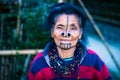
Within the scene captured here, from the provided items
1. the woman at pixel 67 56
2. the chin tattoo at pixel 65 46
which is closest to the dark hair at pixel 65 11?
the woman at pixel 67 56

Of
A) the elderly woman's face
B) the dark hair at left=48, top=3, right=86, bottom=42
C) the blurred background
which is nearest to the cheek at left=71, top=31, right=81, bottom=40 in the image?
the elderly woman's face

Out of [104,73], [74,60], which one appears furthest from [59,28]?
[104,73]

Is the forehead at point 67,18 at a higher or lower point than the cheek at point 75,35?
higher

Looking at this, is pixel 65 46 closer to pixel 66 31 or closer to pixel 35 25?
pixel 66 31

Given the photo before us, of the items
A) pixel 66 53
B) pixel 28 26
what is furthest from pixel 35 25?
pixel 66 53

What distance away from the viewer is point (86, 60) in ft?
8.69

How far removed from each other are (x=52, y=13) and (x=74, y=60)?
1.51 feet

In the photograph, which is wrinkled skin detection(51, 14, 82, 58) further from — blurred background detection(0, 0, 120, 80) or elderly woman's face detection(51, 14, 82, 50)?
blurred background detection(0, 0, 120, 80)

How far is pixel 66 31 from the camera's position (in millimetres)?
2576

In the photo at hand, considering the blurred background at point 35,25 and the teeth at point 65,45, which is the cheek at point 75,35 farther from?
the blurred background at point 35,25

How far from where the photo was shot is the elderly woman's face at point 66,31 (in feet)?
8.46

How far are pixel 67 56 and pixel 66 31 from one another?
0.24m

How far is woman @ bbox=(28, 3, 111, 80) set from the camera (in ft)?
8.50

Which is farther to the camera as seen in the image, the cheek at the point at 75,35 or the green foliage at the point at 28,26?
the green foliage at the point at 28,26
